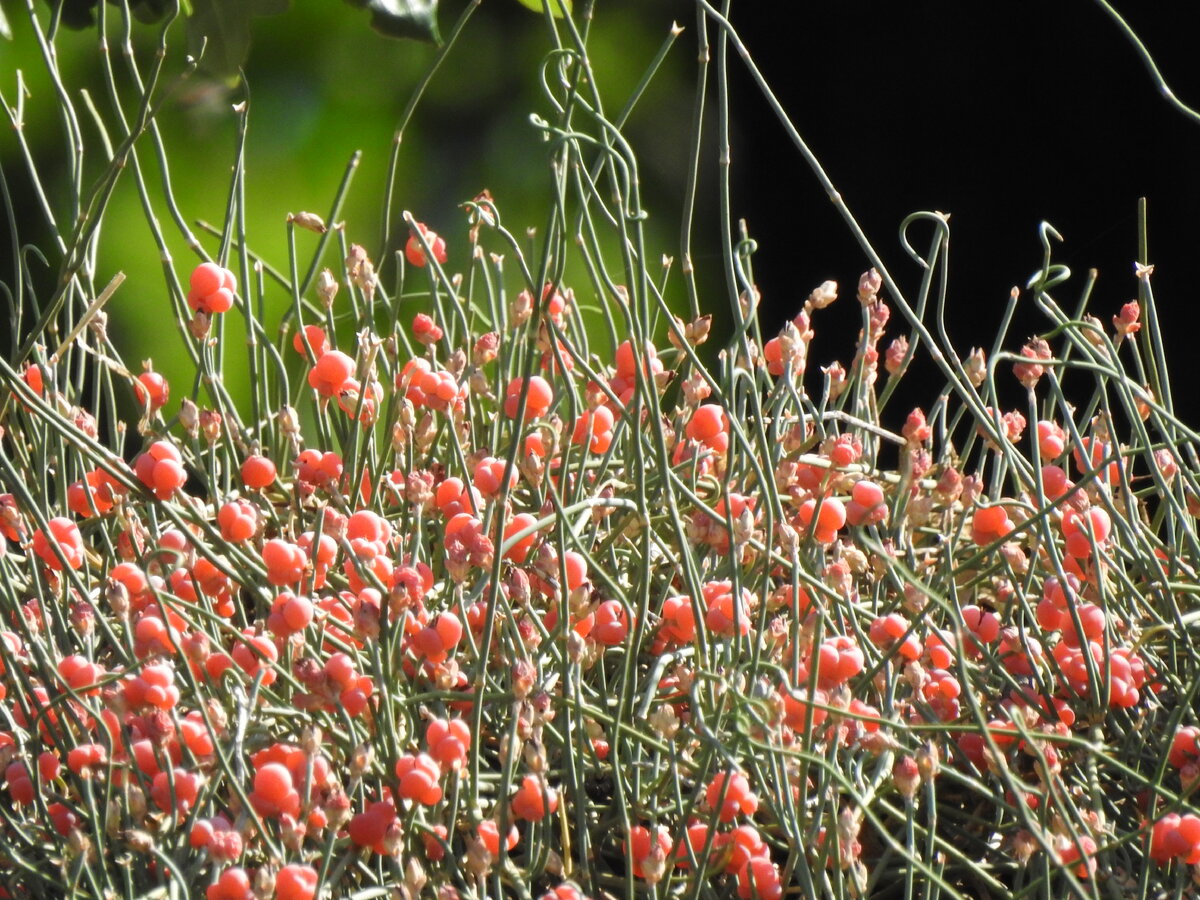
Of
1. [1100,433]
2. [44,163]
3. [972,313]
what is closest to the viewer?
[1100,433]

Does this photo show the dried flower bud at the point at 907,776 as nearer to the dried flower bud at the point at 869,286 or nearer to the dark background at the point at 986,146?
the dried flower bud at the point at 869,286

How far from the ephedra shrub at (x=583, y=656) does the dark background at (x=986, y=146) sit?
1.36 metres

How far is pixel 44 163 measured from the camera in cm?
201

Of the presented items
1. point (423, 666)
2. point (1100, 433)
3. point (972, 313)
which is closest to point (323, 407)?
point (423, 666)

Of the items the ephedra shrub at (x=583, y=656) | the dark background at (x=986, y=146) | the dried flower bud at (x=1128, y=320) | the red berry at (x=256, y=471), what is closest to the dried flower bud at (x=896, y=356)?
the ephedra shrub at (x=583, y=656)

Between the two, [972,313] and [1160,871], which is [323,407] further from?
[972,313]

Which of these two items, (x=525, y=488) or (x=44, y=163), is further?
(x=44, y=163)

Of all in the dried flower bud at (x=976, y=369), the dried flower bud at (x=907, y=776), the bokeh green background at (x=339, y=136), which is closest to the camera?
the dried flower bud at (x=907, y=776)

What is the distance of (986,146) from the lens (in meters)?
2.17

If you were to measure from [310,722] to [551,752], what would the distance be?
123mm

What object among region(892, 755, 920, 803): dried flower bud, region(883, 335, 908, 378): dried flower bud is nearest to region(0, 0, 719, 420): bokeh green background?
region(883, 335, 908, 378): dried flower bud

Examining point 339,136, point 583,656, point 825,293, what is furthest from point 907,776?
point 339,136

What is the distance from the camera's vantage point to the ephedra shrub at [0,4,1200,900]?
50cm

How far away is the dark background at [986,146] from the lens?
202 cm
